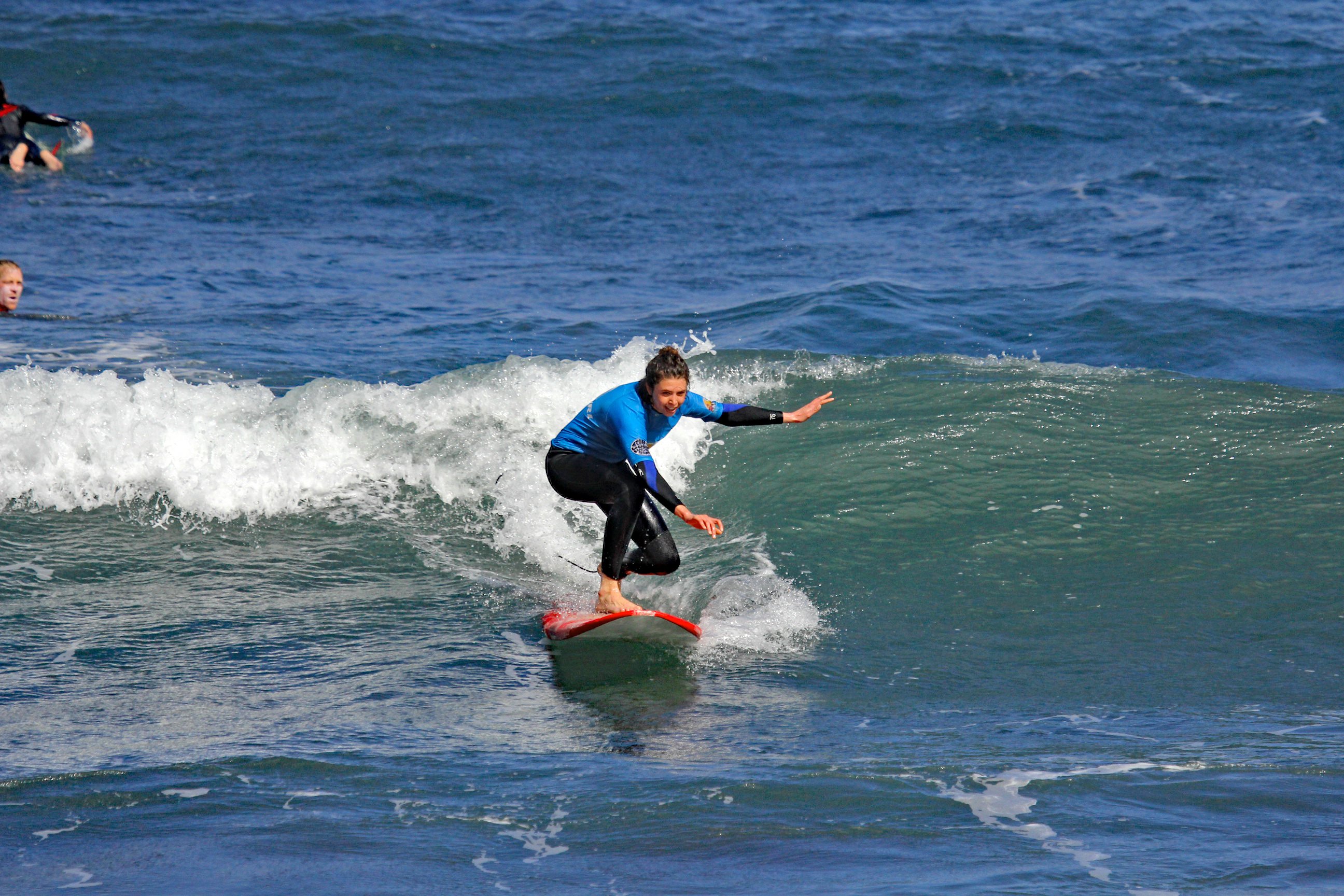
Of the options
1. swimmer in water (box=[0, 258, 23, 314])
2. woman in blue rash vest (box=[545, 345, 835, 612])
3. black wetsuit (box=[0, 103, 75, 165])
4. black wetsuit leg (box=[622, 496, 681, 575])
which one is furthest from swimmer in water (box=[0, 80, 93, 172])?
black wetsuit leg (box=[622, 496, 681, 575])

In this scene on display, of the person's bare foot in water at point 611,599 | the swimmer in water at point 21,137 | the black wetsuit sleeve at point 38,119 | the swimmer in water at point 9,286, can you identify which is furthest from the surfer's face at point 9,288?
the person's bare foot in water at point 611,599

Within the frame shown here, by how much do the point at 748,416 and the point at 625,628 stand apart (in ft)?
4.00

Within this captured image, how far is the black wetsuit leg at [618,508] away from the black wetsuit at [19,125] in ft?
43.4

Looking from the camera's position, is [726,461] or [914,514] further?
[726,461]

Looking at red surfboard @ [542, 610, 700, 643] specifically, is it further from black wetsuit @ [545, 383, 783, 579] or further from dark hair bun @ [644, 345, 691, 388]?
dark hair bun @ [644, 345, 691, 388]

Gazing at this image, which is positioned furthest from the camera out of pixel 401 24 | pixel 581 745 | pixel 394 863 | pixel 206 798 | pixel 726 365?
pixel 401 24

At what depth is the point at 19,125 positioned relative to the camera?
1639cm

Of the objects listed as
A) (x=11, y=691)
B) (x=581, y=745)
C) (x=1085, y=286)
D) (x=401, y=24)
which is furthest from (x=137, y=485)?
(x=401, y=24)

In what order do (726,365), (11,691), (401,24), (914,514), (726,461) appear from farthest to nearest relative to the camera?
(401,24) → (726,365) → (726,461) → (914,514) → (11,691)

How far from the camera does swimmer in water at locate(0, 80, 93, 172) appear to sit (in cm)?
1620

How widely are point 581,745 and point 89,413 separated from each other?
17.3 ft

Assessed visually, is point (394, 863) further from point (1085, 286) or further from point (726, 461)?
point (1085, 286)

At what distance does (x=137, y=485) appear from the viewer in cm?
825

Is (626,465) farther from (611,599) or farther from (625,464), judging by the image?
(611,599)
